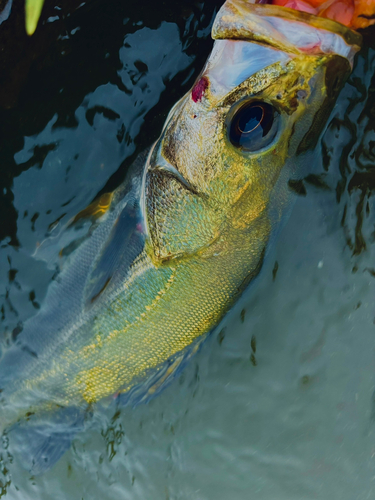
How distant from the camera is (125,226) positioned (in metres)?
1.99

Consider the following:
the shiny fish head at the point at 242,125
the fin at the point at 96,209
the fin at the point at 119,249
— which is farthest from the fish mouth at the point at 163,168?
the fin at the point at 96,209

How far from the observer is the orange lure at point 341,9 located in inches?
63.0

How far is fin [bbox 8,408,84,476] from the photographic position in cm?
217

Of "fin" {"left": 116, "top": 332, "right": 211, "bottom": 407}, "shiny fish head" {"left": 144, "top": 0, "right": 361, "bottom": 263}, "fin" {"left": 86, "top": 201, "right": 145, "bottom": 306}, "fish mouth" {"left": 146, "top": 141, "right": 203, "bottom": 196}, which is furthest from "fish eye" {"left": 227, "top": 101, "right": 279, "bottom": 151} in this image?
"fin" {"left": 116, "top": 332, "right": 211, "bottom": 407}

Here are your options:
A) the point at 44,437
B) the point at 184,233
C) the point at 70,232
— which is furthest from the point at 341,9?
the point at 44,437

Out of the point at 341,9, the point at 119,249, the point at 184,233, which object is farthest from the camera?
the point at 119,249

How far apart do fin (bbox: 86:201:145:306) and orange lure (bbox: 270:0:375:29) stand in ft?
3.52

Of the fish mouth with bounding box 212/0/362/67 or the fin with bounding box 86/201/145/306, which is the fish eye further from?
the fin with bounding box 86/201/145/306

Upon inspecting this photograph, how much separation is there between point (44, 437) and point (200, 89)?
194cm

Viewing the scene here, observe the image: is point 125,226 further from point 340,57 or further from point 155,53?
point 340,57

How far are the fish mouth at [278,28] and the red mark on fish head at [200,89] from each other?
157 millimetres

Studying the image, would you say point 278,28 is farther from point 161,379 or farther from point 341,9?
point 161,379

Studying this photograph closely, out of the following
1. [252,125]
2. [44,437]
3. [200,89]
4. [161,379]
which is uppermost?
[200,89]

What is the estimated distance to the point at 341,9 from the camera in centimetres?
166
